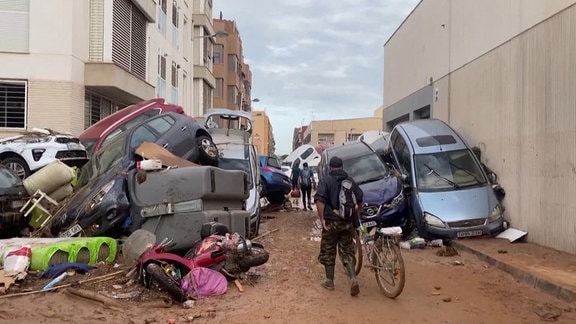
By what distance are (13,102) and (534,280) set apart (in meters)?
16.4

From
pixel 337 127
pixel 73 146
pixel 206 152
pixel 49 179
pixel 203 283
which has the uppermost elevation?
pixel 337 127

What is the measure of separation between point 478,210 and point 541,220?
1235mm

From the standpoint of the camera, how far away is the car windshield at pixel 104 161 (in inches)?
403

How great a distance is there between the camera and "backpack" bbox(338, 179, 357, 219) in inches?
280

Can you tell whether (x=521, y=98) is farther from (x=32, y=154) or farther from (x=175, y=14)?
(x=175, y=14)

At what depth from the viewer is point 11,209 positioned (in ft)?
32.8

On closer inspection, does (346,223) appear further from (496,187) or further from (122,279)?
(496,187)

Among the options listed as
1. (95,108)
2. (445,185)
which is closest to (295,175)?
(95,108)

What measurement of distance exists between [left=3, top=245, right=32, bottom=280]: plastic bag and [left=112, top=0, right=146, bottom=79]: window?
13.2 m

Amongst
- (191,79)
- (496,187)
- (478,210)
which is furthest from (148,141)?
(191,79)

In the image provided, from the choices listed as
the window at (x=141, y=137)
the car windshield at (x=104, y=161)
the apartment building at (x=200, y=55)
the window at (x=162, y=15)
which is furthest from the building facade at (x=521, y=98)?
the apartment building at (x=200, y=55)

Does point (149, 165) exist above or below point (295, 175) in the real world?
above

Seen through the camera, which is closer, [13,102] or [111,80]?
[13,102]

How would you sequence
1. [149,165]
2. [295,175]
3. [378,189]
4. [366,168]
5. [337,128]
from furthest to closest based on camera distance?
[337,128] → [295,175] → [366,168] → [378,189] → [149,165]
